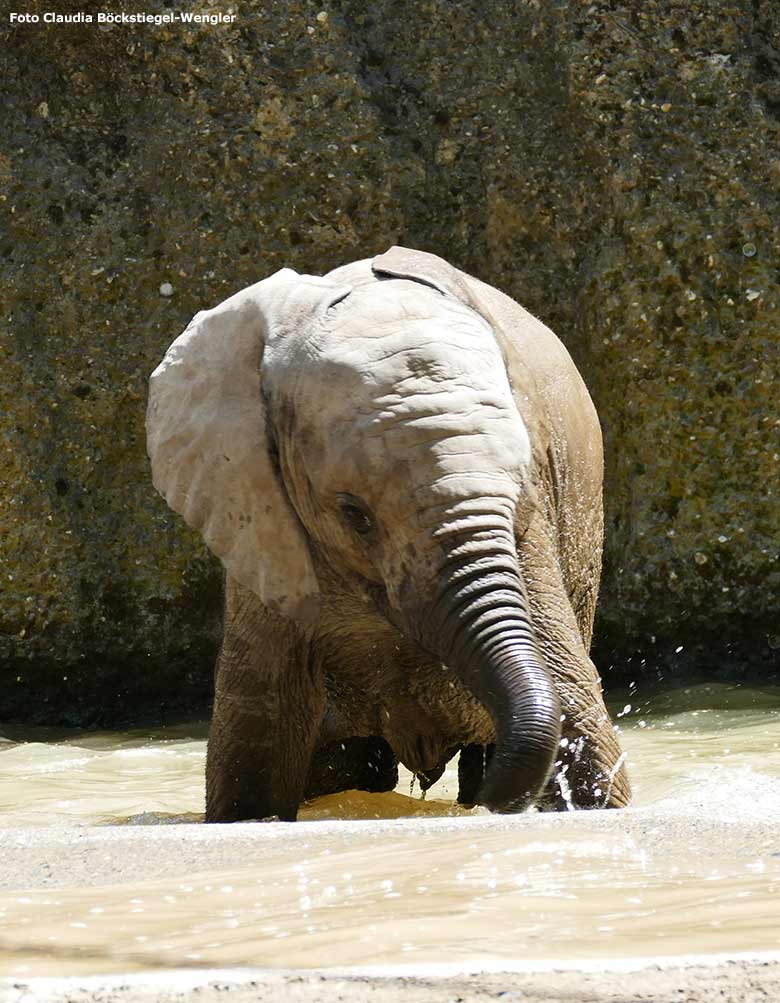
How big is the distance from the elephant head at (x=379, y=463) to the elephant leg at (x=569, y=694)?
15cm

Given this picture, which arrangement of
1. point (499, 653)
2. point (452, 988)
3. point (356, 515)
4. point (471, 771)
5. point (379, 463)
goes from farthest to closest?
point (471, 771), point (356, 515), point (379, 463), point (499, 653), point (452, 988)

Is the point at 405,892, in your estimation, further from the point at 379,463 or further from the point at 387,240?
the point at 387,240

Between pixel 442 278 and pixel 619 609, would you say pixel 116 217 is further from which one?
pixel 442 278

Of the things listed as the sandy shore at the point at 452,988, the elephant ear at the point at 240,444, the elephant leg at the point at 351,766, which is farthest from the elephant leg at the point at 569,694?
the sandy shore at the point at 452,988

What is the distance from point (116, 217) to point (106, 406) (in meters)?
1.05

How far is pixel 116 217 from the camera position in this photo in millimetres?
9336

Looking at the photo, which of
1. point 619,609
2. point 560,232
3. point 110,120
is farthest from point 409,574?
point 110,120

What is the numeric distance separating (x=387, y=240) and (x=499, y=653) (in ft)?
Answer: 18.6

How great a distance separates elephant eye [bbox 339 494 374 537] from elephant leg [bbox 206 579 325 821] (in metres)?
0.47

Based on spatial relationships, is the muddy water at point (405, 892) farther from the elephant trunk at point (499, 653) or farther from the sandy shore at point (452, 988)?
the elephant trunk at point (499, 653)

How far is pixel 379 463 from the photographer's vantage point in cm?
430

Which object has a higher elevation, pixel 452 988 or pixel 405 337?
pixel 405 337

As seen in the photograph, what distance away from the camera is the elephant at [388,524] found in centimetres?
411

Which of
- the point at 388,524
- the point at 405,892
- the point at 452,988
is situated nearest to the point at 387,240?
the point at 388,524
